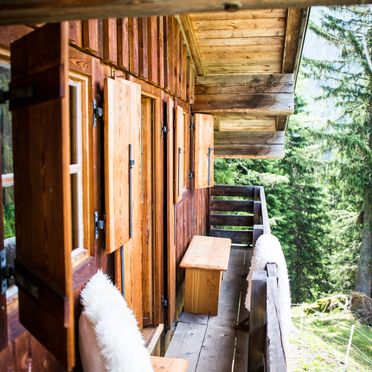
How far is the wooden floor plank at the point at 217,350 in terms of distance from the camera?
13.6 ft

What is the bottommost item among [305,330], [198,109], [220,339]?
[305,330]

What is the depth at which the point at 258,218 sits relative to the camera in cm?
695

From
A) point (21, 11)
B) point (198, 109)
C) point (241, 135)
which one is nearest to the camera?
point (21, 11)

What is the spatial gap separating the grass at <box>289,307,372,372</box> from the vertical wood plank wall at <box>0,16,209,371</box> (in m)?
3.30

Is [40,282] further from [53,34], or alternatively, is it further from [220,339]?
[220,339]

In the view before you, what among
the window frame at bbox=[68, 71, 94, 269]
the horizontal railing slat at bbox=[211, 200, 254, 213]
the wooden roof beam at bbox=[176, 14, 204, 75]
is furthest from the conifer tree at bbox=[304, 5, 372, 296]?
the window frame at bbox=[68, 71, 94, 269]

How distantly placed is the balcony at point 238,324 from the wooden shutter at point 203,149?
1001 millimetres

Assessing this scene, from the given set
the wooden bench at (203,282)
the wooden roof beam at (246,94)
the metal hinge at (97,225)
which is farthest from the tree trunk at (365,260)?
the metal hinge at (97,225)


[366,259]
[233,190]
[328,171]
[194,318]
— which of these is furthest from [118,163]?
[366,259]

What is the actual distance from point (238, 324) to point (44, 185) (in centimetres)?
403

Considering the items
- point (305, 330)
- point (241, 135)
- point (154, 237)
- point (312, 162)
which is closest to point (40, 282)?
point (154, 237)

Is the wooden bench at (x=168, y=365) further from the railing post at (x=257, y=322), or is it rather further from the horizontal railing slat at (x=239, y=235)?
the horizontal railing slat at (x=239, y=235)

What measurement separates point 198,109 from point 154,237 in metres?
2.80

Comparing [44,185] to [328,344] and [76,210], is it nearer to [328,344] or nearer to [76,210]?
[76,210]
